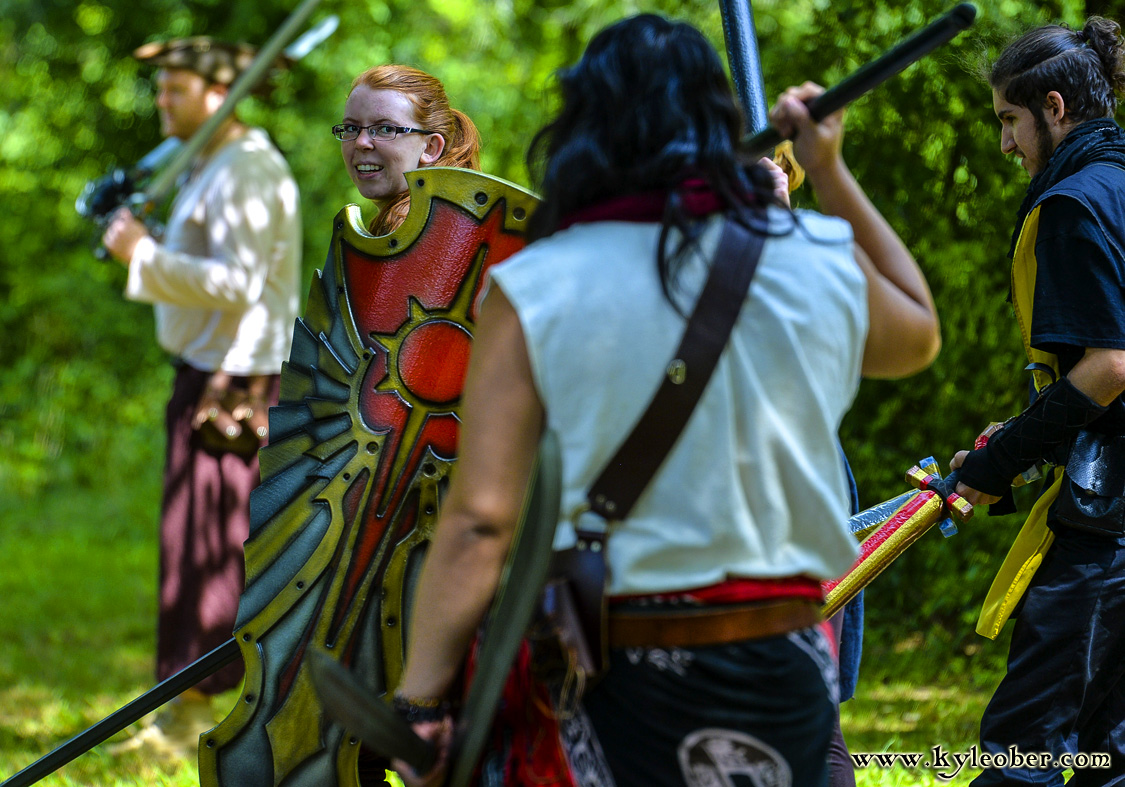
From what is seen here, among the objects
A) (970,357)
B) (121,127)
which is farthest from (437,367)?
(121,127)

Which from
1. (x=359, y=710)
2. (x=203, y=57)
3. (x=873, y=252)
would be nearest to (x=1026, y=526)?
(x=873, y=252)

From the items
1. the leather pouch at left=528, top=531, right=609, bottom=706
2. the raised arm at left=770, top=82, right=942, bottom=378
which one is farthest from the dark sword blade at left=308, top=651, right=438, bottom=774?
the raised arm at left=770, top=82, right=942, bottom=378

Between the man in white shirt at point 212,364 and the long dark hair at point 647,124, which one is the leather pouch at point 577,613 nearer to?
the long dark hair at point 647,124

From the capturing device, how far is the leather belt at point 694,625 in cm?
151

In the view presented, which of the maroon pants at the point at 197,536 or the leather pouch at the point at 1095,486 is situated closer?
the leather pouch at the point at 1095,486

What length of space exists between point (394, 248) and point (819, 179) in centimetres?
81

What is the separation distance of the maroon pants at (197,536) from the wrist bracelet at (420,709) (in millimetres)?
2661

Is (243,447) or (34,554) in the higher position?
(243,447)

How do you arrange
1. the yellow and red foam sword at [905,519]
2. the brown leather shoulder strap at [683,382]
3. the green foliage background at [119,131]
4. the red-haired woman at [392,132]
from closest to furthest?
the brown leather shoulder strap at [683,382] < the yellow and red foam sword at [905,519] < the red-haired woman at [392,132] < the green foliage background at [119,131]

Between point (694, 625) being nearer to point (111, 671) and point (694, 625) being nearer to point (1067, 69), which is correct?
point (1067, 69)

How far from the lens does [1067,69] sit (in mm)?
2508

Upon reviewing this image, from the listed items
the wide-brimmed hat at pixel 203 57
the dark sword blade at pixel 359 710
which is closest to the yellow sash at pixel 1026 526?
the dark sword blade at pixel 359 710

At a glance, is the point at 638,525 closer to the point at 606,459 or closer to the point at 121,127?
the point at 606,459

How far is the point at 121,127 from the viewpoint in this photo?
9883mm
